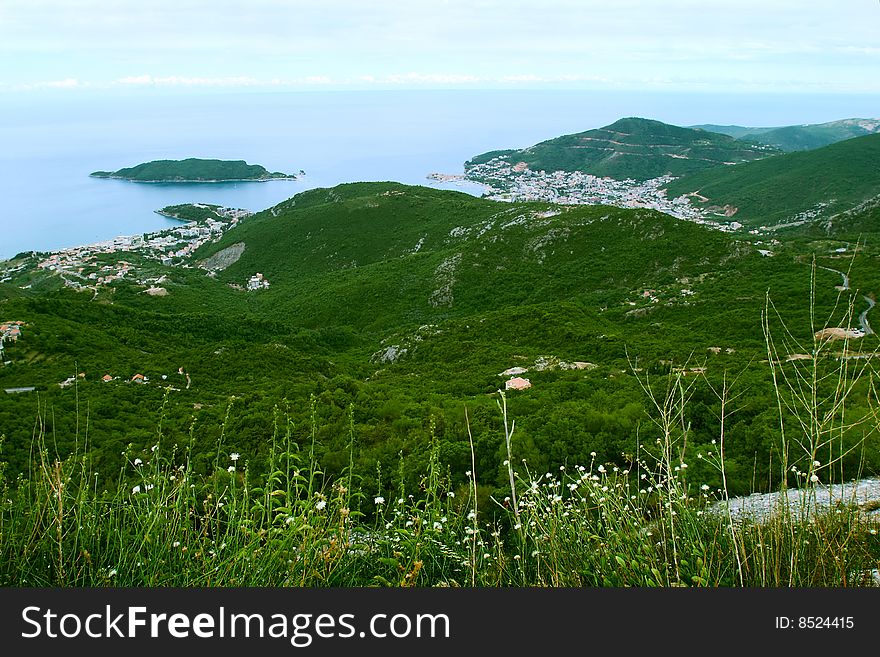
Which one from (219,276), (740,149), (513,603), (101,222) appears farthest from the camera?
(740,149)

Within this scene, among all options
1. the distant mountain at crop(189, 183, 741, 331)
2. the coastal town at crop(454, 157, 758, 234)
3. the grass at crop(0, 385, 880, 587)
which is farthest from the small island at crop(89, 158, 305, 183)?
the grass at crop(0, 385, 880, 587)

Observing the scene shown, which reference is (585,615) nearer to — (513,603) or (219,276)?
(513,603)

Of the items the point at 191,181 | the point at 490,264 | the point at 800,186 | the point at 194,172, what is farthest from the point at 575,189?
the point at 194,172

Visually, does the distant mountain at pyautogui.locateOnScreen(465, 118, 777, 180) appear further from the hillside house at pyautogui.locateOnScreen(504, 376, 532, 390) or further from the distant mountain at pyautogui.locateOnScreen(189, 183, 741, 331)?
the hillside house at pyautogui.locateOnScreen(504, 376, 532, 390)

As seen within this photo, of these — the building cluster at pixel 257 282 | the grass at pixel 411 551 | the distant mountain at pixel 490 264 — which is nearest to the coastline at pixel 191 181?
the building cluster at pixel 257 282

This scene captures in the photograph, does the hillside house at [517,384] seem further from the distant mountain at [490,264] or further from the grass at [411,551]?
the distant mountain at [490,264]

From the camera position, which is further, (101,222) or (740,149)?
(740,149)

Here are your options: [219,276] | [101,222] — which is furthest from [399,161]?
[219,276]

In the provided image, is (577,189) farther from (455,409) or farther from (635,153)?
(455,409)
